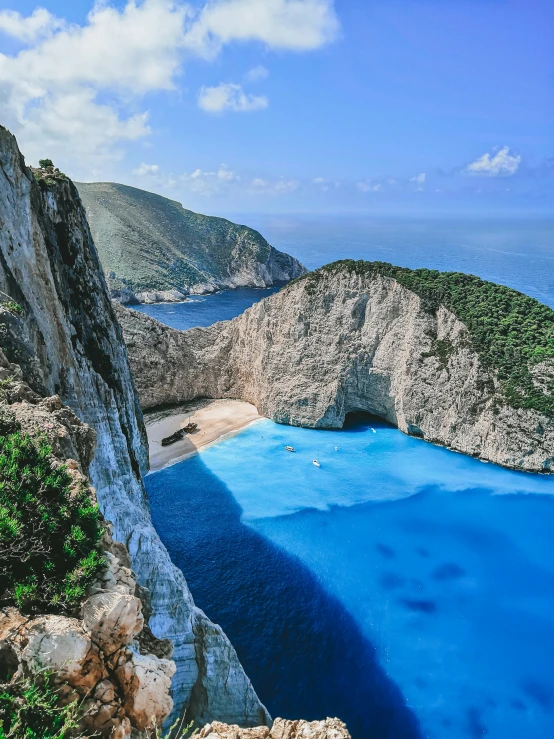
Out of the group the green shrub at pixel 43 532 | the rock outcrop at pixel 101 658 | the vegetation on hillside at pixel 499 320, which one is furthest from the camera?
the vegetation on hillside at pixel 499 320

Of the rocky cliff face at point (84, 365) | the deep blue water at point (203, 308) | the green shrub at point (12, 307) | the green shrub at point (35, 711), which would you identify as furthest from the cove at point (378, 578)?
the deep blue water at point (203, 308)

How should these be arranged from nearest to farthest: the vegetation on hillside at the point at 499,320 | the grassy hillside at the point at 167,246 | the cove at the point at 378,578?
the cove at the point at 378,578
the vegetation on hillside at the point at 499,320
the grassy hillside at the point at 167,246

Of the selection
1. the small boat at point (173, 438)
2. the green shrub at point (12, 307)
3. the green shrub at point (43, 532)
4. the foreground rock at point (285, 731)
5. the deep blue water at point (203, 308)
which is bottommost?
the small boat at point (173, 438)

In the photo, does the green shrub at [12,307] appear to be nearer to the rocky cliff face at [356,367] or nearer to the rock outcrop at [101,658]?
the rock outcrop at [101,658]

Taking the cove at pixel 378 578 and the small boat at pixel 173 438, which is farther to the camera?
the small boat at pixel 173 438

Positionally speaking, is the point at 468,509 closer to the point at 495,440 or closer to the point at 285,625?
the point at 495,440

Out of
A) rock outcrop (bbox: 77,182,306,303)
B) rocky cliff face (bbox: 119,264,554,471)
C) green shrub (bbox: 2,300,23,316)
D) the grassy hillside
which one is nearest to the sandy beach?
rocky cliff face (bbox: 119,264,554,471)
